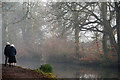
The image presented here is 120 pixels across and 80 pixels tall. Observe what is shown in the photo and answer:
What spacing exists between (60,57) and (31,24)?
43.3 feet

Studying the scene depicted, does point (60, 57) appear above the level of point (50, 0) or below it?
below

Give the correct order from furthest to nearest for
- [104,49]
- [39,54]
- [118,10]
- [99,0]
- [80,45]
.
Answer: [39,54]
[80,45]
[104,49]
[99,0]
[118,10]

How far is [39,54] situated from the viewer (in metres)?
32.8

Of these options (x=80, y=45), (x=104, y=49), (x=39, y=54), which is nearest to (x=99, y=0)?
(x=104, y=49)

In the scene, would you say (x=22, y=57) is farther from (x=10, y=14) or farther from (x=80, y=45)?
(x=80, y=45)

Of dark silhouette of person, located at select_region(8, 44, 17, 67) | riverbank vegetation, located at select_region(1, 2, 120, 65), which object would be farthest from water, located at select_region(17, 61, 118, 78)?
dark silhouette of person, located at select_region(8, 44, 17, 67)

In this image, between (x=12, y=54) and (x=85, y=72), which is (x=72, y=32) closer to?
(x=85, y=72)

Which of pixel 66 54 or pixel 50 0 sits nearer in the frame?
pixel 50 0

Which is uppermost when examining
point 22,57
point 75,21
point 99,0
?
point 99,0

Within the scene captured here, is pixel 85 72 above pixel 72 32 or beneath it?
beneath

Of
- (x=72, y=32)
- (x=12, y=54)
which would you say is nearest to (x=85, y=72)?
(x=12, y=54)

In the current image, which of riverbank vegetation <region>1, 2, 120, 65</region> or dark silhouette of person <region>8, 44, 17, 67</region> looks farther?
riverbank vegetation <region>1, 2, 120, 65</region>

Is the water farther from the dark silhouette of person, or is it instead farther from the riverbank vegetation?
the dark silhouette of person

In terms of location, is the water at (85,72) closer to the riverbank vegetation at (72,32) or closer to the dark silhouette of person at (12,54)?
the riverbank vegetation at (72,32)
